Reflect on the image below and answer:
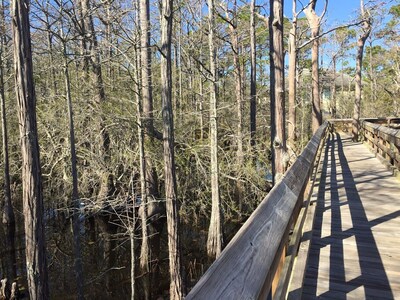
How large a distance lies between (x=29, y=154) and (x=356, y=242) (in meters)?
6.74

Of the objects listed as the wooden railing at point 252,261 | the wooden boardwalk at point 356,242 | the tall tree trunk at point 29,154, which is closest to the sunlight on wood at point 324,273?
the wooden boardwalk at point 356,242

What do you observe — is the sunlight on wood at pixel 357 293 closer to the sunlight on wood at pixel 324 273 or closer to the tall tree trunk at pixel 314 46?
the sunlight on wood at pixel 324 273

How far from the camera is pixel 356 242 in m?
3.95

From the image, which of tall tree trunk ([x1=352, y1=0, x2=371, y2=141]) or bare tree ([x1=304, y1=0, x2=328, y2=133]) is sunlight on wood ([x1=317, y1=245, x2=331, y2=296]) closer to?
bare tree ([x1=304, y1=0, x2=328, y2=133])

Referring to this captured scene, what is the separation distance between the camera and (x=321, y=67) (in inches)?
1686

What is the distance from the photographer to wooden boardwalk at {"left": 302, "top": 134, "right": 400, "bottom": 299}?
2.91 m

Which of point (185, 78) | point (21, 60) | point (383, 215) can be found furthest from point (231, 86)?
point (383, 215)

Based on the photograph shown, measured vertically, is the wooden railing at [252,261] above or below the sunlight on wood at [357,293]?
above

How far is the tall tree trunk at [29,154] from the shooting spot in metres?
7.49

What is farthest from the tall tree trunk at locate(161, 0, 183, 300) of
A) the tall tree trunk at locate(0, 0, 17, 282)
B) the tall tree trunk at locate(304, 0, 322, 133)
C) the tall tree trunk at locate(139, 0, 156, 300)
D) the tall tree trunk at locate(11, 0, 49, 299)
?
the tall tree trunk at locate(304, 0, 322, 133)

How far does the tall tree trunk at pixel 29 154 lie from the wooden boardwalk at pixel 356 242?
594 centimetres

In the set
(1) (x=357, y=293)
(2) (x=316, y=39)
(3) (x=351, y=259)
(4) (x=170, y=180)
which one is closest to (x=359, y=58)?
(2) (x=316, y=39)

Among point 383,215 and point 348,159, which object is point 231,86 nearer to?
point 348,159

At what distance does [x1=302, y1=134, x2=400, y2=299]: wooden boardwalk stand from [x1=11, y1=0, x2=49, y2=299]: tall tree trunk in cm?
594
